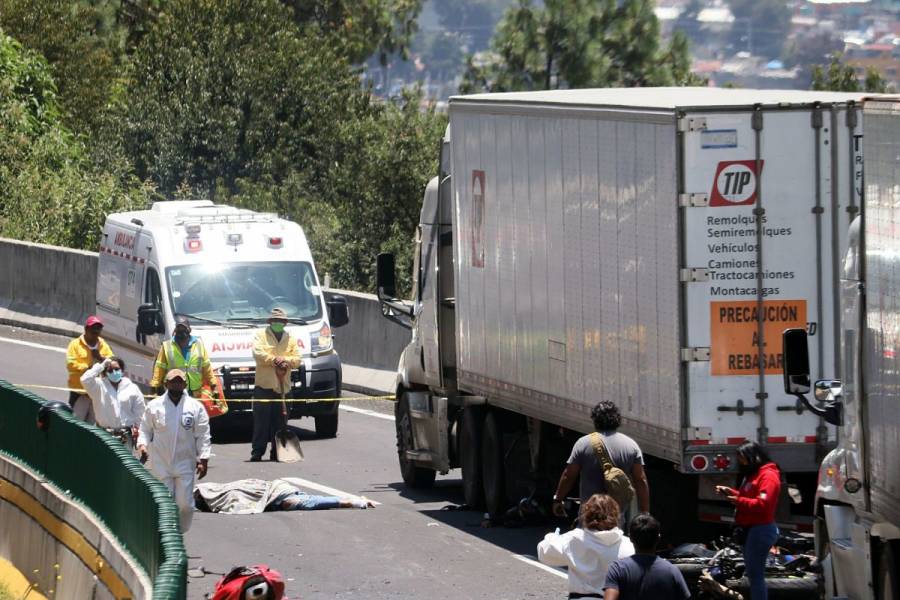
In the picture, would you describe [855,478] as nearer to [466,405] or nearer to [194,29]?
[466,405]

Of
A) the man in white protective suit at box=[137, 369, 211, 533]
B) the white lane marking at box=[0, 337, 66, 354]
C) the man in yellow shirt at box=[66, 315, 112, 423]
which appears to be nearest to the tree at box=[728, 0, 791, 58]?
the white lane marking at box=[0, 337, 66, 354]

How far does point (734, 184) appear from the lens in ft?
42.1

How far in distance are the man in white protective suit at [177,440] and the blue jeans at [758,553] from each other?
509 centimetres

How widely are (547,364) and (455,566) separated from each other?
79.4 inches

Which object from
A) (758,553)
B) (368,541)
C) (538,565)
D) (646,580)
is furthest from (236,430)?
(646,580)

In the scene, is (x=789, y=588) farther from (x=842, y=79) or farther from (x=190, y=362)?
(x=842, y=79)

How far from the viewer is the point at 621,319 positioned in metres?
13.9

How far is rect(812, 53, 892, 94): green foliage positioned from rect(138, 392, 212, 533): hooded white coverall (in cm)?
4515

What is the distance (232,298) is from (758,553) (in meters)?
12.9

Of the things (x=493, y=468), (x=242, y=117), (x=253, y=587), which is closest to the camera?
(x=253, y=587)

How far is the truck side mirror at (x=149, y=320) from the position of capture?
22.8 meters

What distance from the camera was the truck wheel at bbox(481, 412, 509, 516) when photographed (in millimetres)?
16625

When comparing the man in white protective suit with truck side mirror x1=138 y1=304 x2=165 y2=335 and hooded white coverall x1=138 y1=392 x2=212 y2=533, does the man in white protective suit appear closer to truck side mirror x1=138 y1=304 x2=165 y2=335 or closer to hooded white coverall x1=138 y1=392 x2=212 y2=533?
hooded white coverall x1=138 y1=392 x2=212 y2=533

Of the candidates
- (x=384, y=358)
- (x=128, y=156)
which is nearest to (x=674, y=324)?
(x=384, y=358)
